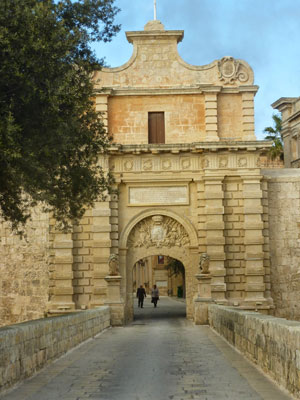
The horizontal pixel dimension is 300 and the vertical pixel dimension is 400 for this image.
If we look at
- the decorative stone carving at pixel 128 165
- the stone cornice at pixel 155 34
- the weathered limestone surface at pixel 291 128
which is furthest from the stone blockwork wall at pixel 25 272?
the weathered limestone surface at pixel 291 128

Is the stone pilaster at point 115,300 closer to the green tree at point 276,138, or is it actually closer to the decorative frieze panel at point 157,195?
the decorative frieze panel at point 157,195

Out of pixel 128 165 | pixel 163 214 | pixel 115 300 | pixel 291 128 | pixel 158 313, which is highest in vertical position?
pixel 291 128

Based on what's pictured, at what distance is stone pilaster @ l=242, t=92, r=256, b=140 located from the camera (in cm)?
2312

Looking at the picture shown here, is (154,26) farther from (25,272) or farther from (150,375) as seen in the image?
(150,375)

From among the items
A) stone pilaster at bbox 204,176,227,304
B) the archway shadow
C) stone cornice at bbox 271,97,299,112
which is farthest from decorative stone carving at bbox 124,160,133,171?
stone cornice at bbox 271,97,299,112

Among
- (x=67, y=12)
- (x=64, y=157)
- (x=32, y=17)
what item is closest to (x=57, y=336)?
(x=64, y=157)

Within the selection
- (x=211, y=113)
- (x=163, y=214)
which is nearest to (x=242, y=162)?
(x=211, y=113)

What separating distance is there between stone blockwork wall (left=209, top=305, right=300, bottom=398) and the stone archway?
10395 millimetres

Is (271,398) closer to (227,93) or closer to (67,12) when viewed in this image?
(67,12)

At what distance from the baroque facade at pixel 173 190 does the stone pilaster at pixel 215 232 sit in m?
0.04

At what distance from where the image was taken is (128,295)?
22969mm

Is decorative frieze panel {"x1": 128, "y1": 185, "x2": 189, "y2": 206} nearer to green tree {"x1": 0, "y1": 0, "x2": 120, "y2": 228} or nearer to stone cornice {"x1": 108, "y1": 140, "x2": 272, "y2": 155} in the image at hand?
stone cornice {"x1": 108, "y1": 140, "x2": 272, "y2": 155}

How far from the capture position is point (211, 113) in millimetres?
23125

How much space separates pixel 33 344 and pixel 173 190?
47.6 ft
